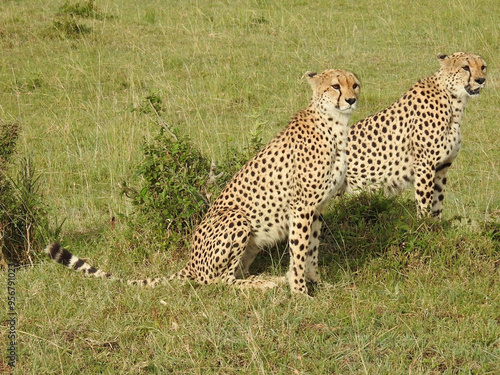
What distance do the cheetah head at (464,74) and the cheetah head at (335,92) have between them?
1099mm

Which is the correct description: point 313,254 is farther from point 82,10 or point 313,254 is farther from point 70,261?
point 82,10

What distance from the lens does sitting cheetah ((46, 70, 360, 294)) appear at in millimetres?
3844

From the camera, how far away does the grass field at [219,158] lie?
10.8 ft

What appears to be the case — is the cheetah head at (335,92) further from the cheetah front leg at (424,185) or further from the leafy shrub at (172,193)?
the cheetah front leg at (424,185)

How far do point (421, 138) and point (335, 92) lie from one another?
1.10 m

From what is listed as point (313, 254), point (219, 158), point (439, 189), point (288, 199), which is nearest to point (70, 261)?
point (288, 199)

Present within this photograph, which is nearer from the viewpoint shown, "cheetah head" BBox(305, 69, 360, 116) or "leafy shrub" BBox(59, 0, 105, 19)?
"cheetah head" BBox(305, 69, 360, 116)

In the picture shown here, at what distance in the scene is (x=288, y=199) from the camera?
12.9 feet

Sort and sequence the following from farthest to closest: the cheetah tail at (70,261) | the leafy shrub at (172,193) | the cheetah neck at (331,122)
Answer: the leafy shrub at (172,193)
the cheetah neck at (331,122)
the cheetah tail at (70,261)

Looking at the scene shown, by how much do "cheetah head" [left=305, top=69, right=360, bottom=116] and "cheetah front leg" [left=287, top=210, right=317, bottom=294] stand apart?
0.54m

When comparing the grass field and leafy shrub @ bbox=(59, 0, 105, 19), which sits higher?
leafy shrub @ bbox=(59, 0, 105, 19)

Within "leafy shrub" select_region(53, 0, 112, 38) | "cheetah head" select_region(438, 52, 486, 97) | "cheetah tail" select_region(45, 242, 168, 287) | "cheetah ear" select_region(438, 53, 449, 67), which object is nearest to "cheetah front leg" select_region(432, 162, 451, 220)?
"cheetah head" select_region(438, 52, 486, 97)

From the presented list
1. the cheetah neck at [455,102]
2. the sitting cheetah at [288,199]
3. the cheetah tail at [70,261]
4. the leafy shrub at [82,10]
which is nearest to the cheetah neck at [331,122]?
the sitting cheetah at [288,199]

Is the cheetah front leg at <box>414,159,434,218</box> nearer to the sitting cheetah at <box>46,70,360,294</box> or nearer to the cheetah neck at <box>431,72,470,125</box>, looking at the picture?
the cheetah neck at <box>431,72,470,125</box>
